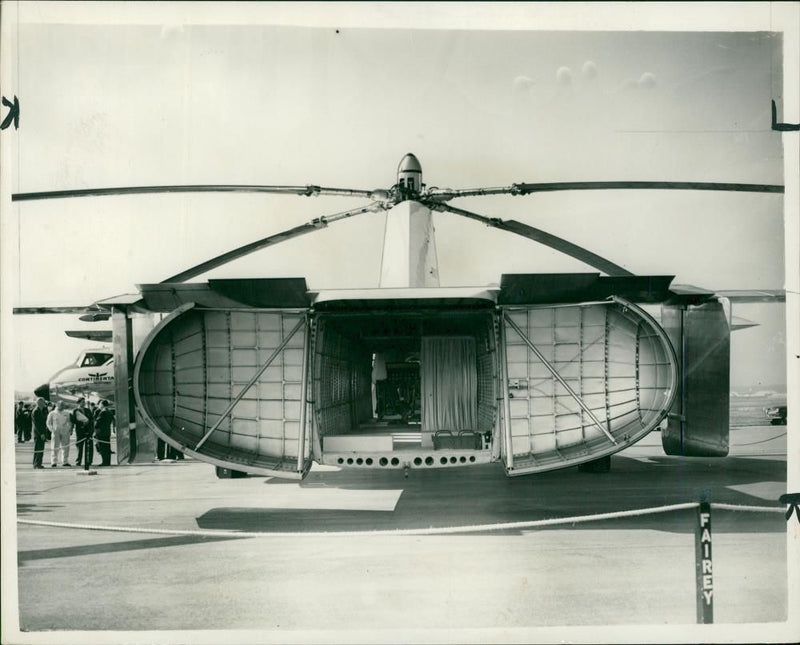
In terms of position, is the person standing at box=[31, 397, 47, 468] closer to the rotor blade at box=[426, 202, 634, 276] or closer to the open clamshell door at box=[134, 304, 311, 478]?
the open clamshell door at box=[134, 304, 311, 478]

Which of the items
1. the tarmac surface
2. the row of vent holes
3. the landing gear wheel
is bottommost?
the landing gear wheel

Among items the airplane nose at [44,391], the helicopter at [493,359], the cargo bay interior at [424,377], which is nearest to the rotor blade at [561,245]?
the helicopter at [493,359]

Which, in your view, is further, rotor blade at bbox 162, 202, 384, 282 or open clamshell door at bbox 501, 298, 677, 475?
rotor blade at bbox 162, 202, 384, 282

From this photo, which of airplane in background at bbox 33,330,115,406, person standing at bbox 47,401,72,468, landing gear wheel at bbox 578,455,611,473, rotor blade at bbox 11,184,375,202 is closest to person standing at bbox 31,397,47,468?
person standing at bbox 47,401,72,468

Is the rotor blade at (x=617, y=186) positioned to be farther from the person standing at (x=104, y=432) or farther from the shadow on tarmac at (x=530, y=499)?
the person standing at (x=104, y=432)

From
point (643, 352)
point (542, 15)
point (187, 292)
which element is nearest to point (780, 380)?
point (643, 352)

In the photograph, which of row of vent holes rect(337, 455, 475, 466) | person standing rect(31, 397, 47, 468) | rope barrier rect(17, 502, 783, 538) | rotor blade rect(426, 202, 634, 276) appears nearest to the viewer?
rope barrier rect(17, 502, 783, 538)
